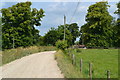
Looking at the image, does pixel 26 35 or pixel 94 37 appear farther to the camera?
pixel 94 37

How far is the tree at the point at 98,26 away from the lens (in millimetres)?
69919

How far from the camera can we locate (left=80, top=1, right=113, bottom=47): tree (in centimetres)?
6992

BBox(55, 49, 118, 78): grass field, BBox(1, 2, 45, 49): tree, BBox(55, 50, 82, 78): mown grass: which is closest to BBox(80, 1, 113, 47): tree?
BBox(1, 2, 45, 49): tree

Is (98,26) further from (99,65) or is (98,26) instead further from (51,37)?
(99,65)

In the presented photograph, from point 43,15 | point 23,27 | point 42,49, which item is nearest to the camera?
point 42,49

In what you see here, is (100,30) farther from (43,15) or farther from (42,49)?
(42,49)

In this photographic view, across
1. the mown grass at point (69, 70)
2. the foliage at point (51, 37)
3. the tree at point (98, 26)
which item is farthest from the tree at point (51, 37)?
the mown grass at point (69, 70)

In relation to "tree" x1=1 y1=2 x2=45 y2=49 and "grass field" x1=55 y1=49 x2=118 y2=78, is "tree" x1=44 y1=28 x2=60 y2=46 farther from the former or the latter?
"grass field" x1=55 y1=49 x2=118 y2=78

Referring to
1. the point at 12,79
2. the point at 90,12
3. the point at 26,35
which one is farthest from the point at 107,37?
the point at 12,79

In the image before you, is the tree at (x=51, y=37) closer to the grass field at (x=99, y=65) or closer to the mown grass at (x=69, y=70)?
the grass field at (x=99, y=65)

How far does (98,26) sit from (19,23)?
68.1 ft

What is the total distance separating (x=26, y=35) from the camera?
6588 centimetres

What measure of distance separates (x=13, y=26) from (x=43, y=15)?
8.33 meters

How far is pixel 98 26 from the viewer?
70.6m
